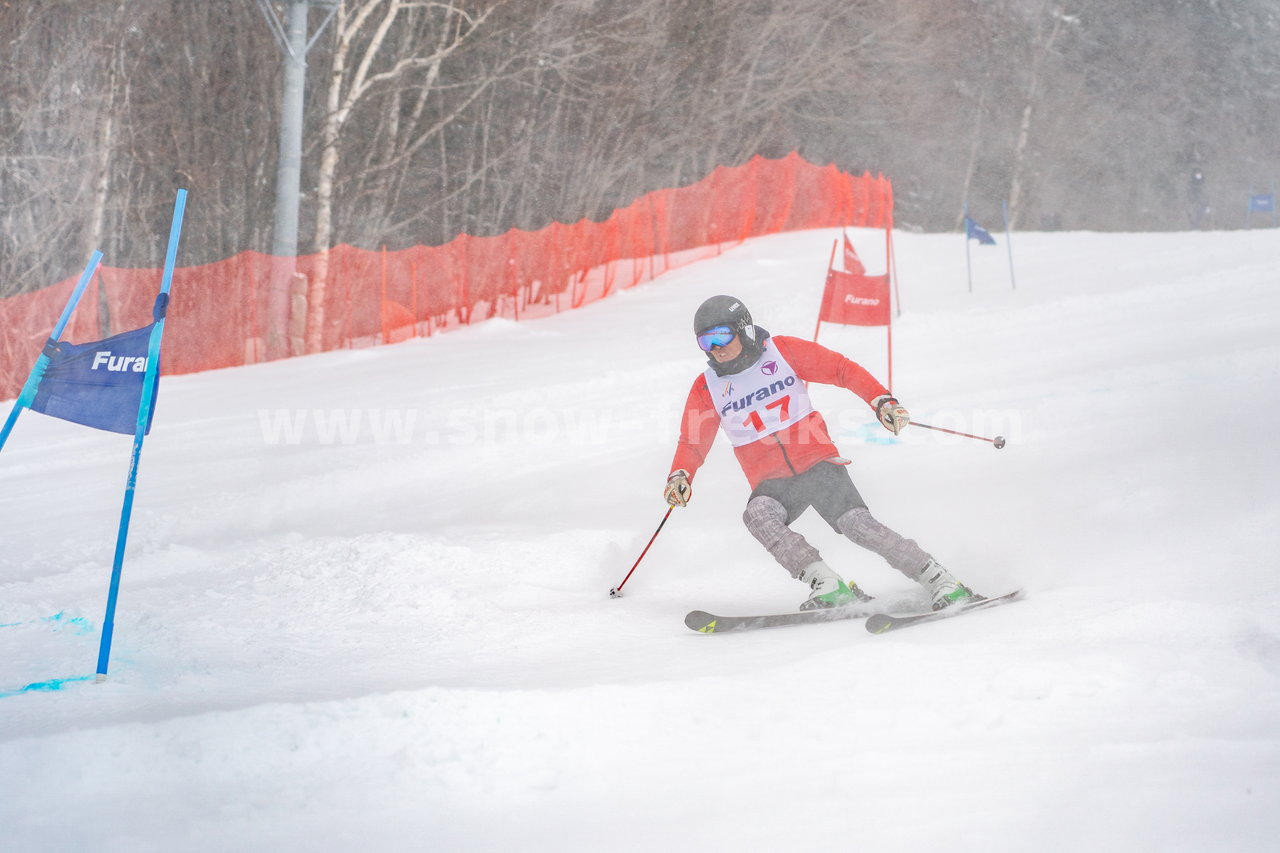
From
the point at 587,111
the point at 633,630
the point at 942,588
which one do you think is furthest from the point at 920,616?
the point at 587,111

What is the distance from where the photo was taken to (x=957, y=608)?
4301 mm

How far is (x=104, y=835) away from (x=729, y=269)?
606 inches

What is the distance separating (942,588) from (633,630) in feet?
4.19

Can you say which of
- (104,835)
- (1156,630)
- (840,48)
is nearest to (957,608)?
(1156,630)

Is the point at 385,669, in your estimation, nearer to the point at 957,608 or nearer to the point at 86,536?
the point at 957,608

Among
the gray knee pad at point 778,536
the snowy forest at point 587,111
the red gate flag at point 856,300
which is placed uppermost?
the snowy forest at point 587,111

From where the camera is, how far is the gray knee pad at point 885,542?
4.57 metres

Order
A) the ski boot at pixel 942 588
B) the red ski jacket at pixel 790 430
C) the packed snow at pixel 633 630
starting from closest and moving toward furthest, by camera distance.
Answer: the packed snow at pixel 633 630 < the ski boot at pixel 942 588 < the red ski jacket at pixel 790 430

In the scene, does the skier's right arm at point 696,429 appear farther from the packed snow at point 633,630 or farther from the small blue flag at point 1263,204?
the small blue flag at point 1263,204

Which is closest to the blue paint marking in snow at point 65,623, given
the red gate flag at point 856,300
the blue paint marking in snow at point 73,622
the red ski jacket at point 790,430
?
the blue paint marking in snow at point 73,622

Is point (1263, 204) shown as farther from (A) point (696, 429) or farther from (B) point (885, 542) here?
(B) point (885, 542)

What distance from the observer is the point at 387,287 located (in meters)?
14.5

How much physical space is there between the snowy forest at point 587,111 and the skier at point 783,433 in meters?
10.6

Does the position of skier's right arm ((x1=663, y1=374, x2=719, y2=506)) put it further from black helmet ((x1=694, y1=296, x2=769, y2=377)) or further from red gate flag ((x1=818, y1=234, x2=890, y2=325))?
red gate flag ((x1=818, y1=234, x2=890, y2=325))
